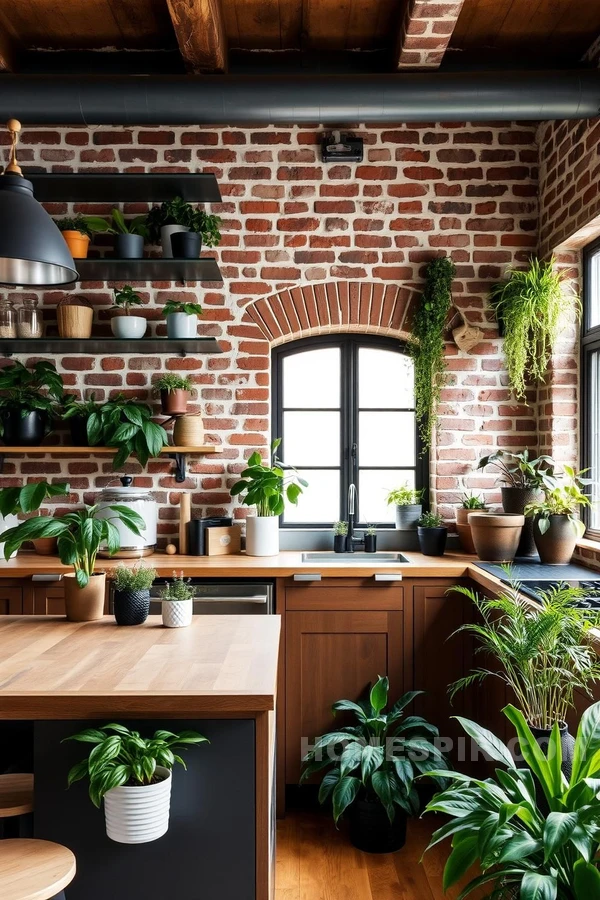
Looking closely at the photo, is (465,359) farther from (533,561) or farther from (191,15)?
(191,15)

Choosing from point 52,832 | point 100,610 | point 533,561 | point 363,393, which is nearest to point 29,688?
point 52,832

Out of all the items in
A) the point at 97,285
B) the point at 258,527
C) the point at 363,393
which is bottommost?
the point at 258,527

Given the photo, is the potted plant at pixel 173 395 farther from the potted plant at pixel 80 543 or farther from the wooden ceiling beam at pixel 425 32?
the wooden ceiling beam at pixel 425 32

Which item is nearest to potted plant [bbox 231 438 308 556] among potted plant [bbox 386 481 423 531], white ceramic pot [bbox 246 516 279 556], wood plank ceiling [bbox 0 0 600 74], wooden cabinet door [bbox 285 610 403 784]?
white ceramic pot [bbox 246 516 279 556]

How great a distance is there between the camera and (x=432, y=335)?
141 inches

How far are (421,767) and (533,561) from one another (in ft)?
3.46

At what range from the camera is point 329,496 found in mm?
3914

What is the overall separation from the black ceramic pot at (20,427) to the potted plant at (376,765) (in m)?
1.93

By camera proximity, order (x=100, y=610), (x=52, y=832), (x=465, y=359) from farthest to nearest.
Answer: (x=465, y=359)
(x=100, y=610)
(x=52, y=832)

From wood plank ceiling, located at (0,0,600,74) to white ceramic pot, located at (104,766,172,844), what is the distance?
2712 mm

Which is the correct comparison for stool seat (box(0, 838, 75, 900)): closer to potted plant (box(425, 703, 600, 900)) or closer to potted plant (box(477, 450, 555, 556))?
potted plant (box(425, 703, 600, 900))

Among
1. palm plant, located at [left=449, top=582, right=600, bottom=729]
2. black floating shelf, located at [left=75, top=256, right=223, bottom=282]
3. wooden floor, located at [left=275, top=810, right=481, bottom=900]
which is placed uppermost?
black floating shelf, located at [left=75, top=256, right=223, bottom=282]

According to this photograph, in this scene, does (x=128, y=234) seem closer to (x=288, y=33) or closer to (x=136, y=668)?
(x=288, y=33)

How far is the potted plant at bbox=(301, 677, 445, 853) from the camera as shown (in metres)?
2.72
